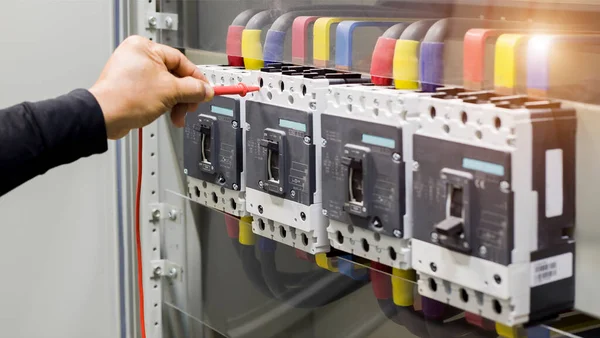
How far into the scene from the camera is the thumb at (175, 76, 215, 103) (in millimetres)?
1194

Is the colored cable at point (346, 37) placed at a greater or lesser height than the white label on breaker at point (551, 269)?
greater

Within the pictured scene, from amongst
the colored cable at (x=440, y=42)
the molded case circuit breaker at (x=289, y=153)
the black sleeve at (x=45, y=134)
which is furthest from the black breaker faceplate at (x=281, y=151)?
the black sleeve at (x=45, y=134)

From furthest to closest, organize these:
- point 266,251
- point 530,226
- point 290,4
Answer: point 266,251 → point 290,4 → point 530,226

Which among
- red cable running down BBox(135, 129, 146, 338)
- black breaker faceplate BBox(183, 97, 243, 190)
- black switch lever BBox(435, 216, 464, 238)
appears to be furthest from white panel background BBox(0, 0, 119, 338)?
black switch lever BBox(435, 216, 464, 238)

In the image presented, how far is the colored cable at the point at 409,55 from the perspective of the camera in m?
1.19

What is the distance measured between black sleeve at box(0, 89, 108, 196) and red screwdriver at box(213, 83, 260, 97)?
0.30m

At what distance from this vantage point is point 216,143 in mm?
1539

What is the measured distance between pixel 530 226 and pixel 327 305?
0.66 m

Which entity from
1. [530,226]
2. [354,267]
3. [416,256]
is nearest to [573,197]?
[530,226]

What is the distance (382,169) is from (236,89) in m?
0.34

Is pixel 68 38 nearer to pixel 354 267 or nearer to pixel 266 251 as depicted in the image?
pixel 266 251

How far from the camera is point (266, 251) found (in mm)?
1623

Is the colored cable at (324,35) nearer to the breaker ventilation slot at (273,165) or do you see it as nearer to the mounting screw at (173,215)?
the breaker ventilation slot at (273,165)

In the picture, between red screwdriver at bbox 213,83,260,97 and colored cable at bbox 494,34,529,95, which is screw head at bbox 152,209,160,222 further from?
colored cable at bbox 494,34,529,95
